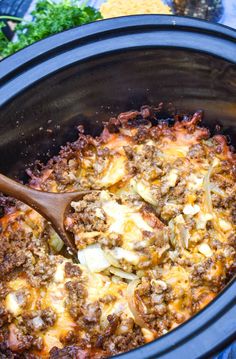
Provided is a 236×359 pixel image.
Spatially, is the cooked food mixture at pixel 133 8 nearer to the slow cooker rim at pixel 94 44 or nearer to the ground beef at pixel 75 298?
the slow cooker rim at pixel 94 44

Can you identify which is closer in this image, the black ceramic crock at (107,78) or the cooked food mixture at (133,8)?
the black ceramic crock at (107,78)

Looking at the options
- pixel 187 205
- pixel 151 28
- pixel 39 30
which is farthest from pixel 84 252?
pixel 39 30

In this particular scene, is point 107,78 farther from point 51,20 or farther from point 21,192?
point 51,20

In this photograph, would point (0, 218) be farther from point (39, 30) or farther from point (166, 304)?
point (39, 30)

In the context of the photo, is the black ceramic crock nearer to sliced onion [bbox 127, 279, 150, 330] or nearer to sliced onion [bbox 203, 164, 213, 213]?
sliced onion [bbox 203, 164, 213, 213]

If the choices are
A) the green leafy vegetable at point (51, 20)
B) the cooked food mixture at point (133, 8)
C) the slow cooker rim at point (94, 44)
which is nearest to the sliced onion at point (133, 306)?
the slow cooker rim at point (94, 44)

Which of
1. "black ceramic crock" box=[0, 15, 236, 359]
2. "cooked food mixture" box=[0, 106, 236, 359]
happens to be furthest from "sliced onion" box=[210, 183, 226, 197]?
"black ceramic crock" box=[0, 15, 236, 359]
